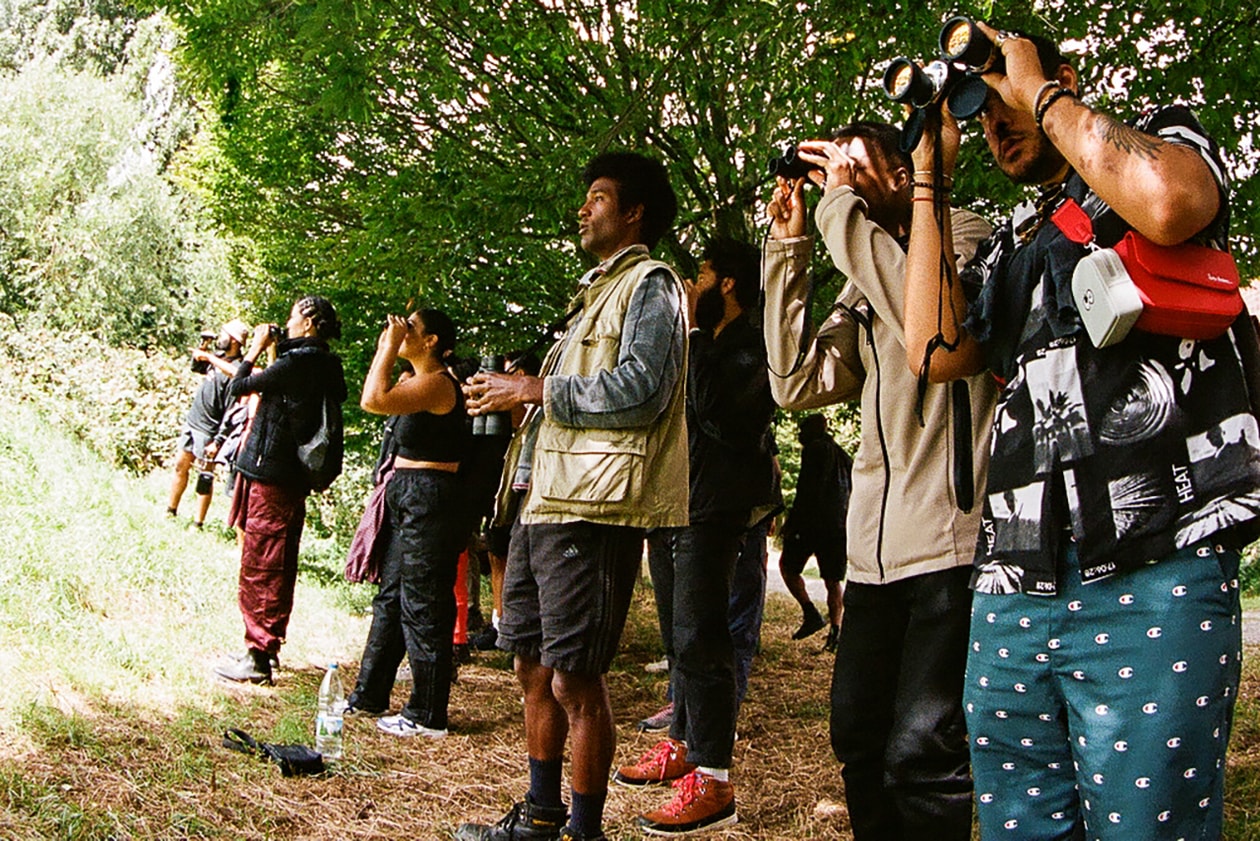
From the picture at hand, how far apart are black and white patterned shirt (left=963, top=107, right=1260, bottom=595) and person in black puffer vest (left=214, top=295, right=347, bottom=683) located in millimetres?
5024

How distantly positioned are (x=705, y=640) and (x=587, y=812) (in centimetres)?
103

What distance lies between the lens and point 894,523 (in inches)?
102

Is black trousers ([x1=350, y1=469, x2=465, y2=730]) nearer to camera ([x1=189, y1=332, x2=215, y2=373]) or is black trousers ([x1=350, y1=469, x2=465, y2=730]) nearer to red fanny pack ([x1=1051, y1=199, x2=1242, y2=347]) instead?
camera ([x1=189, y1=332, x2=215, y2=373])

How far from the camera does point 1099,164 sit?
1854 mm

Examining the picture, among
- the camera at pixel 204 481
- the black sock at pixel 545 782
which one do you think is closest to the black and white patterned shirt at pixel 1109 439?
the black sock at pixel 545 782

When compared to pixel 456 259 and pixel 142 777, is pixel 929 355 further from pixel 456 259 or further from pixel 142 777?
pixel 456 259

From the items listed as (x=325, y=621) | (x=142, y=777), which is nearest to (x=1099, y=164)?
(x=142, y=777)

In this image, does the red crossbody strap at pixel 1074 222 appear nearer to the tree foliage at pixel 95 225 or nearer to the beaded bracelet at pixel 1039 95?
the beaded bracelet at pixel 1039 95

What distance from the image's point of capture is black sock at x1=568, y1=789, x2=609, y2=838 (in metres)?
3.46

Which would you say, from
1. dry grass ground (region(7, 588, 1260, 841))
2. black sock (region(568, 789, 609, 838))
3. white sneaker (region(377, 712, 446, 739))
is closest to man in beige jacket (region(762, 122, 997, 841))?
black sock (region(568, 789, 609, 838))

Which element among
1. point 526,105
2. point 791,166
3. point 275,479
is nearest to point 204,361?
point 275,479

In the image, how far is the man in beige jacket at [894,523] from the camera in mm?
2480

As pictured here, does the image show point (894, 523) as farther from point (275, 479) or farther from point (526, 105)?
point (526, 105)

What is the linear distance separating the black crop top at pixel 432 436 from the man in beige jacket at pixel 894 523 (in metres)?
2.94
